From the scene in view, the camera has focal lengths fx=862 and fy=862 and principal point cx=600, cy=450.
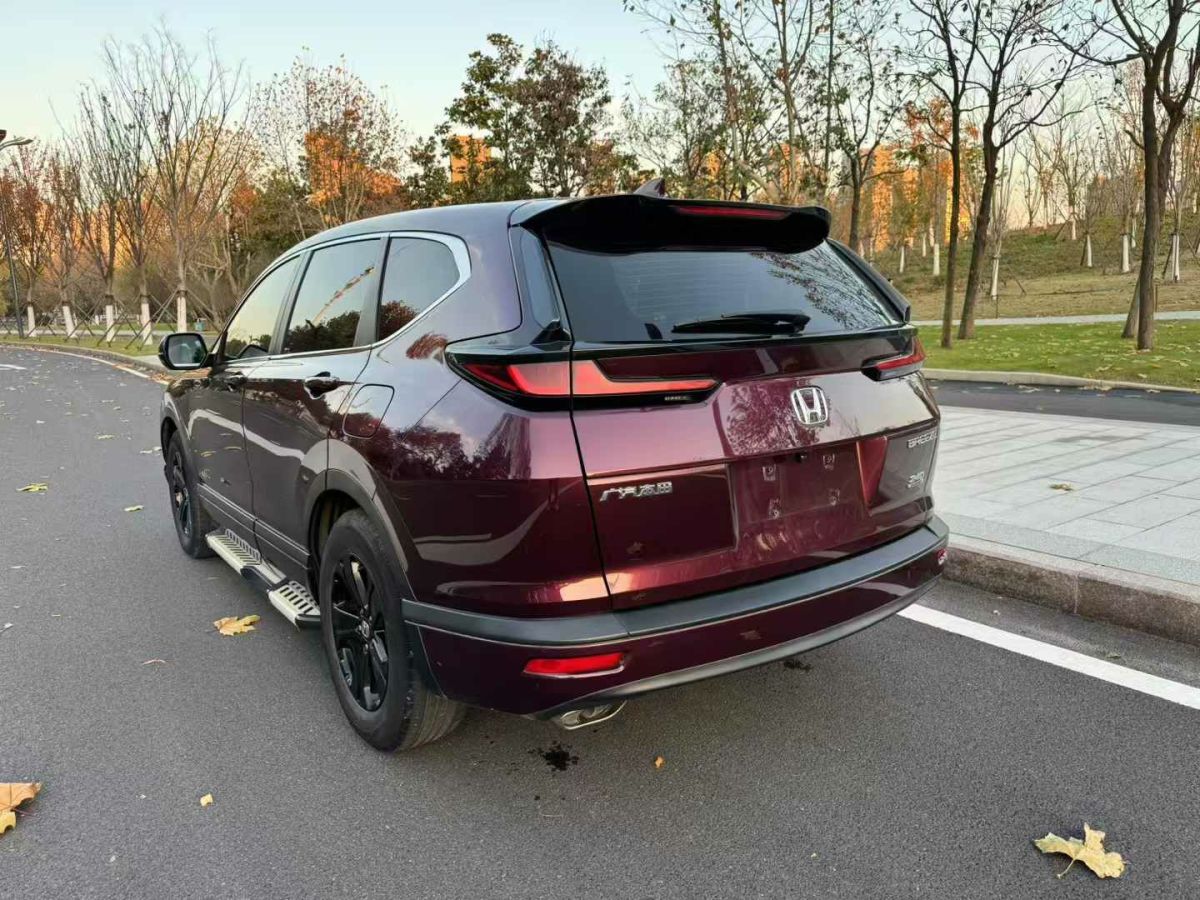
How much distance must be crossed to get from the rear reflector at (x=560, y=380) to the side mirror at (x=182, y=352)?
9.49 feet

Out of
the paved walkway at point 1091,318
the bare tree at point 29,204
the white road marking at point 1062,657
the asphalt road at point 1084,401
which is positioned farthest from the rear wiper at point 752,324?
the bare tree at point 29,204

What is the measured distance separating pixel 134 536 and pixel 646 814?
4.58 metres

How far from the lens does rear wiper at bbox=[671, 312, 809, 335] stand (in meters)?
2.45

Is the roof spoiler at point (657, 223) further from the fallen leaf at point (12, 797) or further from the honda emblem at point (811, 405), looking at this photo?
the fallen leaf at point (12, 797)

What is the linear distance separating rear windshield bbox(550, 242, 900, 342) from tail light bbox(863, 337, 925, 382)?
0.13 meters

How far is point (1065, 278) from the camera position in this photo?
144 ft

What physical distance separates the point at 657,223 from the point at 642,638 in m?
1.22

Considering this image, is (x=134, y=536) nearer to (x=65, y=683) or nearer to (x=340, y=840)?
(x=65, y=683)

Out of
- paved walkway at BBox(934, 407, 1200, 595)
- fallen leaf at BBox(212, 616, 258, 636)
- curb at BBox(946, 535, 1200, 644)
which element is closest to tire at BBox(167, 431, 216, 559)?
fallen leaf at BBox(212, 616, 258, 636)

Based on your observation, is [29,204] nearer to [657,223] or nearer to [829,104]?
[829,104]

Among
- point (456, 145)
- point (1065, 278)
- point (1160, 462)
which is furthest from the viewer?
point (1065, 278)

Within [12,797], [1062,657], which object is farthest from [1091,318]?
[12,797]

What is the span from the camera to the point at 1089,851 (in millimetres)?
2283

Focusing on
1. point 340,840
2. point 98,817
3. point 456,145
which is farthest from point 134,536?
point 456,145
